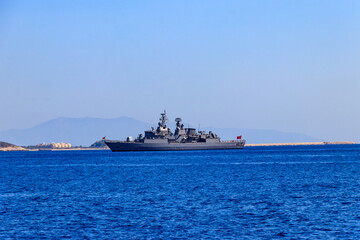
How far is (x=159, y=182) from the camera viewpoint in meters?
53.4

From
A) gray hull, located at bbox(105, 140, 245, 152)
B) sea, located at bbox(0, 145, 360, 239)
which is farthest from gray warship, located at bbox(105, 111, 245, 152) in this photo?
sea, located at bbox(0, 145, 360, 239)

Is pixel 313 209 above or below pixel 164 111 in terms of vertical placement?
below

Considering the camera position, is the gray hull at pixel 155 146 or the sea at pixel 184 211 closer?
the sea at pixel 184 211

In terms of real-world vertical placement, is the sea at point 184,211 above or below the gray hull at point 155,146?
below

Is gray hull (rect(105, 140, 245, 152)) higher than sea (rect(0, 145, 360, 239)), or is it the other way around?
gray hull (rect(105, 140, 245, 152))

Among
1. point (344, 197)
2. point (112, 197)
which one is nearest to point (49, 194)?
point (112, 197)

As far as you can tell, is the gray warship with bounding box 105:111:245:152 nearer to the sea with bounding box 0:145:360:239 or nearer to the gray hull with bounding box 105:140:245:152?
the gray hull with bounding box 105:140:245:152

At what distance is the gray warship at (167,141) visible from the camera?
552ft

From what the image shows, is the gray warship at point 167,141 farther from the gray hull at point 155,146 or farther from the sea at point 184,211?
the sea at point 184,211

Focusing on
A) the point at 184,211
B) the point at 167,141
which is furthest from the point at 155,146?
the point at 184,211

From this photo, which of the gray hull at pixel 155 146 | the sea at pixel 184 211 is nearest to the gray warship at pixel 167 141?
the gray hull at pixel 155 146

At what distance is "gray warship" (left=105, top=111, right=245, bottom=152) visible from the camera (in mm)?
168375

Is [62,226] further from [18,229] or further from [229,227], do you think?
[229,227]

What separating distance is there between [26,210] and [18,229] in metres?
6.75
